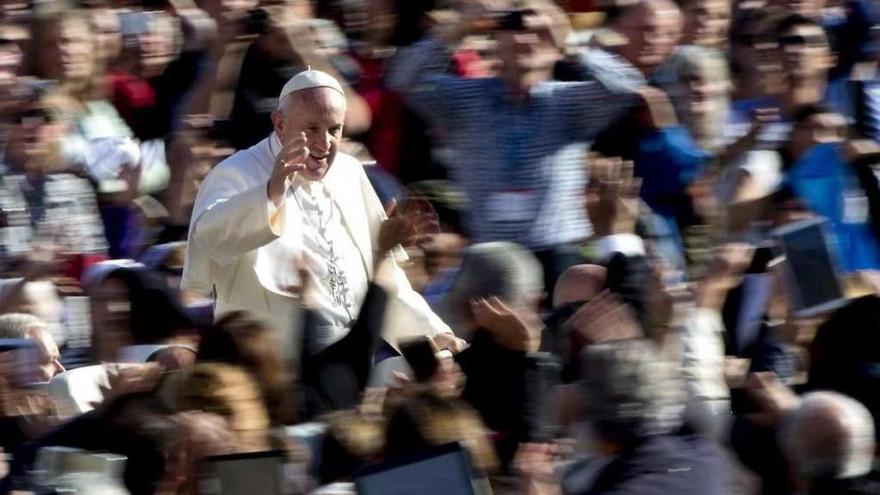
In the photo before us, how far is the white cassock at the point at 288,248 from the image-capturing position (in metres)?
7.76

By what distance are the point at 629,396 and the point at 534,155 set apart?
2996 mm

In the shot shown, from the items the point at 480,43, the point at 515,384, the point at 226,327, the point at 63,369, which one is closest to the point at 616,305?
the point at 515,384

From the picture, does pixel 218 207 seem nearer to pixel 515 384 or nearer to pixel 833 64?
pixel 515 384

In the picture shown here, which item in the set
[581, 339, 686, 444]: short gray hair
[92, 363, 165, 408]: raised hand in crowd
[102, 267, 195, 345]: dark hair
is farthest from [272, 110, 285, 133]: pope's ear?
A: [581, 339, 686, 444]: short gray hair

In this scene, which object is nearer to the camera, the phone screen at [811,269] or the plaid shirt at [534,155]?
the phone screen at [811,269]

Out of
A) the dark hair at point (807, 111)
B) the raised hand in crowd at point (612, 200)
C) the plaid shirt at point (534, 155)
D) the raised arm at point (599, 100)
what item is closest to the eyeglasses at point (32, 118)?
the plaid shirt at point (534, 155)

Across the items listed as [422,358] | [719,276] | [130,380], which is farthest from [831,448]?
[130,380]

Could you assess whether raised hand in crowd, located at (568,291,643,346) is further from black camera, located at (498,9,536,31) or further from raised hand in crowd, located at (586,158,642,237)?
black camera, located at (498,9,536,31)

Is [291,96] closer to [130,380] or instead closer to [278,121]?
[278,121]

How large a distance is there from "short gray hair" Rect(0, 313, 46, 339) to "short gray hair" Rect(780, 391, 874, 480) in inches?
107

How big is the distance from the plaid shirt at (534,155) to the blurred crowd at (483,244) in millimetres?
10

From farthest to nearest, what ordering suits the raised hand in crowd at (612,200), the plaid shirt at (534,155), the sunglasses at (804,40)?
1. the sunglasses at (804,40)
2. the plaid shirt at (534,155)
3. the raised hand in crowd at (612,200)

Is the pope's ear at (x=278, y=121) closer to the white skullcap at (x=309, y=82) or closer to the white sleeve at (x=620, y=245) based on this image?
the white skullcap at (x=309, y=82)

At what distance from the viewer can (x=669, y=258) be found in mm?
8422
